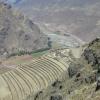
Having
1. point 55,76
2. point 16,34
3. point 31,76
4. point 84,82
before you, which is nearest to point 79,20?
point 16,34

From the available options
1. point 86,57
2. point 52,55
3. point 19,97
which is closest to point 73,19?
point 52,55

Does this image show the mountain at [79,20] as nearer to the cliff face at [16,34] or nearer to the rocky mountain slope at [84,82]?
the cliff face at [16,34]

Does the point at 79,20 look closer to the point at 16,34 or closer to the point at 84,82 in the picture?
the point at 16,34

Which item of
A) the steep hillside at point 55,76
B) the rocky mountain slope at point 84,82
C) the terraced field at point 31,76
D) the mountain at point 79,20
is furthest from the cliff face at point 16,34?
the rocky mountain slope at point 84,82

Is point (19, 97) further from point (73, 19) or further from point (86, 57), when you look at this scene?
point (73, 19)

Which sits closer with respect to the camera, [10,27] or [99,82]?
[99,82]

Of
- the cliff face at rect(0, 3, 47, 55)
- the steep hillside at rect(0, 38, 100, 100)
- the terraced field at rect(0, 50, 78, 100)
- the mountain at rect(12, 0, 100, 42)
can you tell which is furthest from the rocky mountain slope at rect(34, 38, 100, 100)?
the mountain at rect(12, 0, 100, 42)
